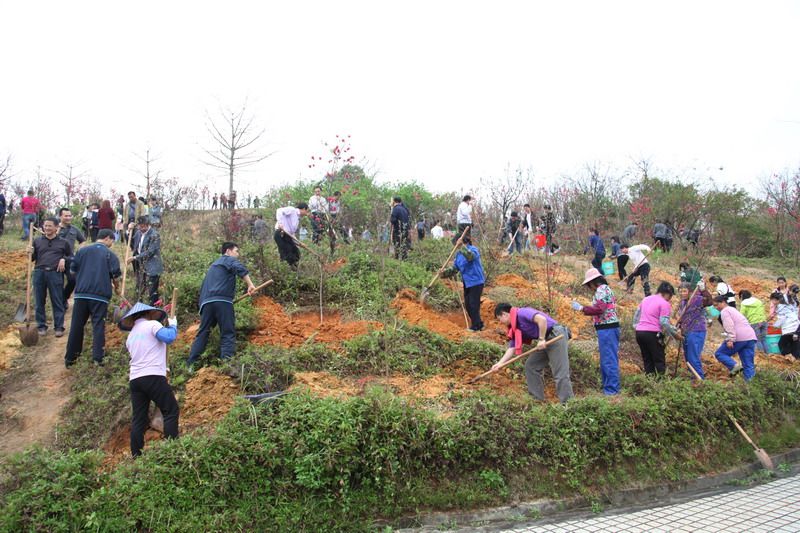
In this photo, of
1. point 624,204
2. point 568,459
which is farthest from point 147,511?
point 624,204

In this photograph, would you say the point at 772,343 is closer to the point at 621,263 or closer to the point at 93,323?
the point at 621,263

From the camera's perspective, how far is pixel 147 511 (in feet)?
15.2

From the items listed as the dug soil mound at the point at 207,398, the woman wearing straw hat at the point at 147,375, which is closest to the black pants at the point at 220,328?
the dug soil mound at the point at 207,398

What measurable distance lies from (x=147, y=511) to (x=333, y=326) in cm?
443

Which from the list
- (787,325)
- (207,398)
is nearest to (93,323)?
(207,398)

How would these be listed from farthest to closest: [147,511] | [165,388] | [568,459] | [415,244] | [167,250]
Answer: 1. [415,244]
2. [167,250]
3. [568,459]
4. [165,388]
5. [147,511]

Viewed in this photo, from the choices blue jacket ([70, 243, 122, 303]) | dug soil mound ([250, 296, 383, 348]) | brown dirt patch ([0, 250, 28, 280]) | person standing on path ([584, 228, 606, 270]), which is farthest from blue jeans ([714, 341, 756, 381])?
brown dirt patch ([0, 250, 28, 280])

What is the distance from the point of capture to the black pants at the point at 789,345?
34.6 feet

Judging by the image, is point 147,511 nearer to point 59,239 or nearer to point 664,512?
point 664,512

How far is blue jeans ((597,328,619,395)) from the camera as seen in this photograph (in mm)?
7367

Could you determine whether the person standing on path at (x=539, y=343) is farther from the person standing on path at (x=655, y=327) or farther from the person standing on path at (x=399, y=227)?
the person standing on path at (x=399, y=227)

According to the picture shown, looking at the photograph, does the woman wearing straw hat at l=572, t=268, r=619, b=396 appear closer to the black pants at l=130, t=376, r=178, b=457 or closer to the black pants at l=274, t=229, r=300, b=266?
the black pants at l=130, t=376, r=178, b=457

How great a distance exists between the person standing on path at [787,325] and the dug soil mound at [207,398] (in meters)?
9.86

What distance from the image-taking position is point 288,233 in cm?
1052
